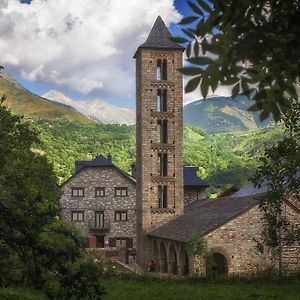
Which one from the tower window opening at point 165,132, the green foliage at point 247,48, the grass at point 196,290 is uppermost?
the tower window opening at point 165,132

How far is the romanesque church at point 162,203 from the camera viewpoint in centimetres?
3033

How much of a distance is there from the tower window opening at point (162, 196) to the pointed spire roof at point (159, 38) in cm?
1042

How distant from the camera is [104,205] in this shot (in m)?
51.9

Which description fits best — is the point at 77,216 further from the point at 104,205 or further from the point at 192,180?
the point at 192,180

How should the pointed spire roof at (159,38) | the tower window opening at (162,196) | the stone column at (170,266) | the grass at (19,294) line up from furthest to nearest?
1. the tower window opening at (162,196)
2. the pointed spire roof at (159,38)
3. the stone column at (170,266)
4. the grass at (19,294)

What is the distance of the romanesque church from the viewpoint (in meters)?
30.3

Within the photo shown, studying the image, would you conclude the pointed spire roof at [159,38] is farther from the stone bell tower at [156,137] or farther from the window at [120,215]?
the window at [120,215]

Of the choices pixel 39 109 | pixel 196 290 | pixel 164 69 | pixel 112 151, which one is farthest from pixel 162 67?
pixel 39 109

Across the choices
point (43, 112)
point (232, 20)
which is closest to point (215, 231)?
point (232, 20)

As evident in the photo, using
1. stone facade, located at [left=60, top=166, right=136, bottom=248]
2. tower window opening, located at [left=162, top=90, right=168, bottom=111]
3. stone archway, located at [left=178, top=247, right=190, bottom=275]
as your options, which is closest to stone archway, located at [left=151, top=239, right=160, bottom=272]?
stone archway, located at [left=178, top=247, right=190, bottom=275]

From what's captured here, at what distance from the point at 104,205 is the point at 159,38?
55.1 ft

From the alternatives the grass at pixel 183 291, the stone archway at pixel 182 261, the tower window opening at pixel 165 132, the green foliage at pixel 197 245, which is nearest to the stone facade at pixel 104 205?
the tower window opening at pixel 165 132

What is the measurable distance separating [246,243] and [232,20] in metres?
27.1

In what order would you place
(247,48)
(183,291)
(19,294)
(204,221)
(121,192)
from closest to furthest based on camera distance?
(247,48) → (19,294) → (183,291) → (204,221) → (121,192)
